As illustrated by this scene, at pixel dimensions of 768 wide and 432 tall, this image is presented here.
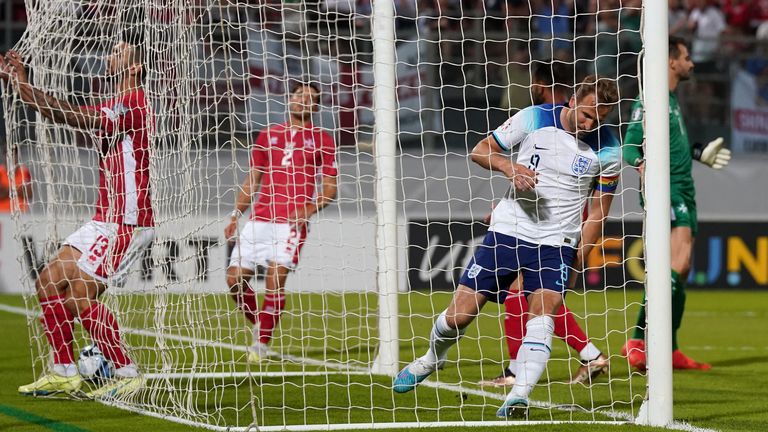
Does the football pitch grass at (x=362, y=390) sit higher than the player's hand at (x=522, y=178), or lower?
lower

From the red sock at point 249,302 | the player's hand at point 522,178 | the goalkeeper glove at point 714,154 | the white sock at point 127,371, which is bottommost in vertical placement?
the red sock at point 249,302

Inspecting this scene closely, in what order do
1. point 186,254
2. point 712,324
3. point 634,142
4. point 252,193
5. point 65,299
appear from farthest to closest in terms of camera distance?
point 712,324, point 252,193, point 634,142, point 65,299, point 186,254

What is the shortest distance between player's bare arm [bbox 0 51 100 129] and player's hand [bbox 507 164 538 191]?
244 cm

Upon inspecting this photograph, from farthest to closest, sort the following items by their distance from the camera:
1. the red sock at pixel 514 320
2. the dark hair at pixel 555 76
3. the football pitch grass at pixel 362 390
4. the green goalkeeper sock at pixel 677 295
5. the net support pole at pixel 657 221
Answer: the green goalkeeper sock at pixel 677 295 < the red sock at pixel 514 320 < the dark hair at pixel 555 76 < the football pitch grass at pixel 362 390 < the net support pole at pixel 657 221

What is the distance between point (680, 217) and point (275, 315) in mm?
2998

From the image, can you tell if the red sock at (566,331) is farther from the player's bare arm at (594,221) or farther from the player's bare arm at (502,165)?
the player's bare arm at (502,165)

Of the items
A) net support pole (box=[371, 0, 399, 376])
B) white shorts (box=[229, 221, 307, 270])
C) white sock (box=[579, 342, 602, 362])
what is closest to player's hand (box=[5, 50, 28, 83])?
net support pole (box=[371, 0, 399, 376])

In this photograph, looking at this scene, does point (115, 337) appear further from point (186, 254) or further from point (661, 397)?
point (661, 397)

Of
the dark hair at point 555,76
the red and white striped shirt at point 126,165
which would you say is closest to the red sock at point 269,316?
the red and white striped shirt at point 126,165

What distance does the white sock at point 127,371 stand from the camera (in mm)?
7457

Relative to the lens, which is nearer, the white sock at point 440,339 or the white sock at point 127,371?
the white sock at point 440,339

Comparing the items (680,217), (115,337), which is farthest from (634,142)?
(115,337)

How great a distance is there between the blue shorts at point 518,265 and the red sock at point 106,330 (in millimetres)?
2185

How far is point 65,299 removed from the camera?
756 cm
